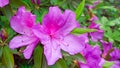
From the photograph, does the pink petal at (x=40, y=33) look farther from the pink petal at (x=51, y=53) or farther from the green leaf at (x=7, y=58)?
the green leaf at (x=7, y=58)

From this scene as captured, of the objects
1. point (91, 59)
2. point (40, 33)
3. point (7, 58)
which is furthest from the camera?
point (91, 59)

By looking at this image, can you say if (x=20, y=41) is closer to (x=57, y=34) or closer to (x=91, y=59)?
(x=57, y=34)

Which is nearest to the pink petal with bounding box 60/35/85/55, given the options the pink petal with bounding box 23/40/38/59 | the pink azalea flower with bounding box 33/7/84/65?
the pink azalea flower with bounding box 33/7/84/65

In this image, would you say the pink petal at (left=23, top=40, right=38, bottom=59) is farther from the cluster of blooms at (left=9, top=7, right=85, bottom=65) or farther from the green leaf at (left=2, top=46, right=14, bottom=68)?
the green leaf at (left=2, top=46, right=14, bottom=68)

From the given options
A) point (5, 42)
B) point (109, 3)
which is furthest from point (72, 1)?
point (109, 3)

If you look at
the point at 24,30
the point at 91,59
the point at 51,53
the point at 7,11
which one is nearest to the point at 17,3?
the point at 7,11

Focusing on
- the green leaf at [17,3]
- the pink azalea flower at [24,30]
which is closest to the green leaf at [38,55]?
the pink azalea flower at [24,30]
